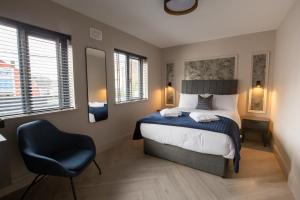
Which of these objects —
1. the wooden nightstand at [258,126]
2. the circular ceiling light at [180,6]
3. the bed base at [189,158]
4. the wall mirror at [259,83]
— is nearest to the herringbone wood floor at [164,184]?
the bed base at [189,158]

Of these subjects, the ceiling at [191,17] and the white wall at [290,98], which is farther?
the ceiling at [191,17]

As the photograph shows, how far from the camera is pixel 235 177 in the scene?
2.13 m

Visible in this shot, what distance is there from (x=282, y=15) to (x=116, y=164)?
3.69 metres

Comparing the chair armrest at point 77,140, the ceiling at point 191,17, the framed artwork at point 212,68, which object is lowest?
the chair armrest at point 77,140

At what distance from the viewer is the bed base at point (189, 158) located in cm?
212

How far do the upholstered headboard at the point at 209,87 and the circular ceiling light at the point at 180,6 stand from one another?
2219 millimetres

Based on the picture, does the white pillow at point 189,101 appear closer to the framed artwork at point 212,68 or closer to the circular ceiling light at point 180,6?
the framed artwork at point 212,68

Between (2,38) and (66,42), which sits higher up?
(66,42)

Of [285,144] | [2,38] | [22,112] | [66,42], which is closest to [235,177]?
[285,144]

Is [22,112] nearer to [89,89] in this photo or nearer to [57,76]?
[57,76]

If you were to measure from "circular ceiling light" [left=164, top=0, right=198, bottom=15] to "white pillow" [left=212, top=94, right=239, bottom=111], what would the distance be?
7.13 ft

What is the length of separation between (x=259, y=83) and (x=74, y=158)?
3818mm

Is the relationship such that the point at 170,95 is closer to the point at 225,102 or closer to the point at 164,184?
the point at 225,102

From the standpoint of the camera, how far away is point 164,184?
200 cm
